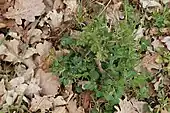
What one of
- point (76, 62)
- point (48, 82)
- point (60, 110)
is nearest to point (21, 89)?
point (48, 82)

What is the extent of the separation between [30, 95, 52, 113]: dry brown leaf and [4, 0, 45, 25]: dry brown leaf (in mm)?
582

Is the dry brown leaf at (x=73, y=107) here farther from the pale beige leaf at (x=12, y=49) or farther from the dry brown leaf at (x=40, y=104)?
the pale beige leaf at (x=12, y=49)

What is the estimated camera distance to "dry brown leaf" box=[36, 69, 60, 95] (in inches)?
106

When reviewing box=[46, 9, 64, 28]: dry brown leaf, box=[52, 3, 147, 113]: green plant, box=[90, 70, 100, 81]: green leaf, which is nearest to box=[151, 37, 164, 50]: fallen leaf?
box=[52, 3, 147, 113]: green plant

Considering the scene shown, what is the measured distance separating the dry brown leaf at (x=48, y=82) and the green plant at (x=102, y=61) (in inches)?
2.5

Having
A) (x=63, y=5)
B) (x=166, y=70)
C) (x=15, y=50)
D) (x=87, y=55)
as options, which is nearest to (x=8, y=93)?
(x=15, y=50)

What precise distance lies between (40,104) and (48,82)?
175 mm

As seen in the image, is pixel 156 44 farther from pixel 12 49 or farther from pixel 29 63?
pixel 12 49

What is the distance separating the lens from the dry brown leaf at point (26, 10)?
280cm

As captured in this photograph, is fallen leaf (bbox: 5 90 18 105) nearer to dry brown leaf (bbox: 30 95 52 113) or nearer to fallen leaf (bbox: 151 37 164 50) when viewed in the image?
dry brown leaf (bbox: 30 95 52 113)

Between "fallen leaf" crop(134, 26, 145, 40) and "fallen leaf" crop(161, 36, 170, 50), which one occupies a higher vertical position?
"fallen leaf" crop(134, 26, 145, 40)

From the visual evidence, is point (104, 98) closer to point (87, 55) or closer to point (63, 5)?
point (87, 55)

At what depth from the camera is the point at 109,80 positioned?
2.70 meters

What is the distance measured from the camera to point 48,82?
272cm
